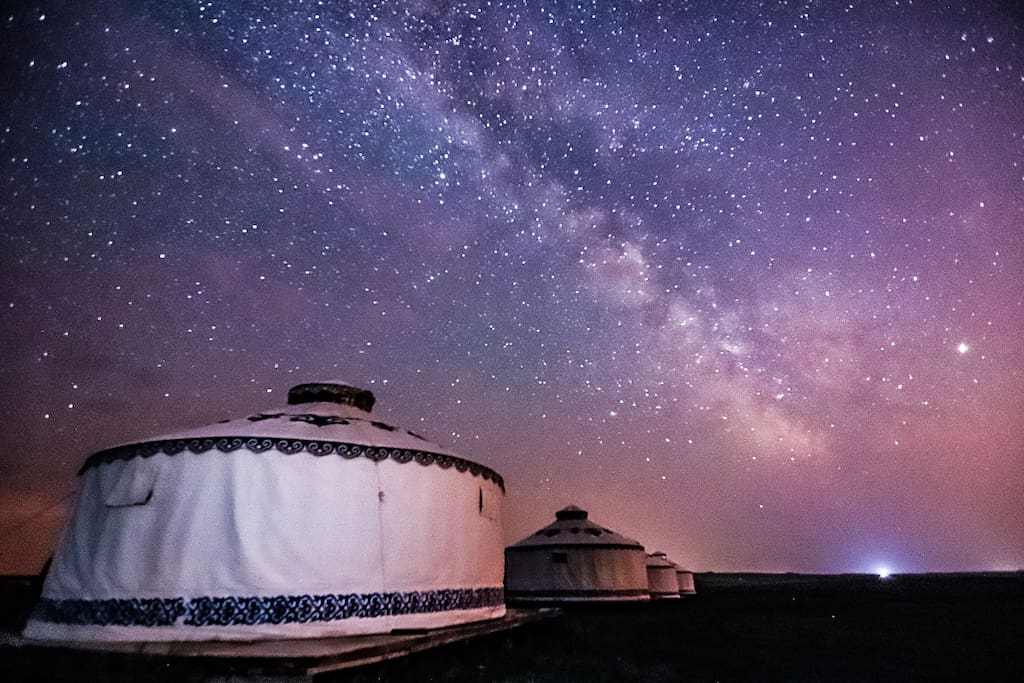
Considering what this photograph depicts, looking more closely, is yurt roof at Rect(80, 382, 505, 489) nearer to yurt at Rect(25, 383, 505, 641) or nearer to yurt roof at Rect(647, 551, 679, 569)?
yurt at Rect(25, 383, 505, 641)

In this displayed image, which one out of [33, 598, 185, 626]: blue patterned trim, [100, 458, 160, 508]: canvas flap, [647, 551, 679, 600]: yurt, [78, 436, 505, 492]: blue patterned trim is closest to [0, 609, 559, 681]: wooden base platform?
[33, 598, 185, 626]: blue patterned trim

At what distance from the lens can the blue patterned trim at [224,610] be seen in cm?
656

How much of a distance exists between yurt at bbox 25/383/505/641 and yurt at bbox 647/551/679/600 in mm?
22004

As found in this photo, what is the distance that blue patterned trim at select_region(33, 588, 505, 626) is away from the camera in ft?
21.5

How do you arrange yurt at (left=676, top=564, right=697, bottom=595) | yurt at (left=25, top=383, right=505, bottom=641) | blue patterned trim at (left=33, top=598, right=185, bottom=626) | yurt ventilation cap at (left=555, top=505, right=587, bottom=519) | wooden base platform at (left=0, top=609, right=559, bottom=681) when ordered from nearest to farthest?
1. wooden base platform at (left=0, top=609, right=559, bottom=681)
2. blue patterned trim at (left=33, top=598, right=185, bottom=626)
3. yurt at (left=25, top=383, right=505, bottom=641)
4. yurt ventilation cap at (left=555, top=505, right=587, bottom=519)
5. yurt at (left=676, top=564, right=697, bottom=595)

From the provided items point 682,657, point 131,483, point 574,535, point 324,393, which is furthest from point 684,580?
point 131,483

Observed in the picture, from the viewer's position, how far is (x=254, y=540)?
272 inches

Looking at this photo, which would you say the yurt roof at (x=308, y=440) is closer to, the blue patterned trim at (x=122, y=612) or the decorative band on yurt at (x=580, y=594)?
the blue patterned trim at (x=122, y=612)

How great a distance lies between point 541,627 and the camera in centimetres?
1070

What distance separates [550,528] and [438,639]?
17724 millimetres

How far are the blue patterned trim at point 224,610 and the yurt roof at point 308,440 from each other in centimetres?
171

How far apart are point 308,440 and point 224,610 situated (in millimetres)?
2104

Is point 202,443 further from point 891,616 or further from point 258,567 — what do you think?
point 891,616

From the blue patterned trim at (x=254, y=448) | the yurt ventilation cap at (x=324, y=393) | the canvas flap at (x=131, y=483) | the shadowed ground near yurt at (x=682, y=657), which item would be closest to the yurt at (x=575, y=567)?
the shadowed ground near yurt at (x=682, y=657)
